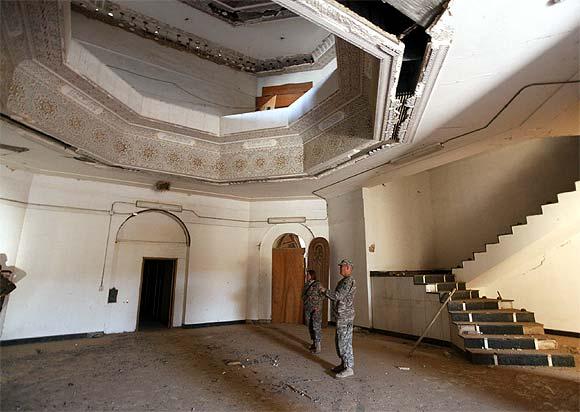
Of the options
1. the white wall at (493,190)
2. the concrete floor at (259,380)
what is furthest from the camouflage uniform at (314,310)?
the white wall at (493,190)

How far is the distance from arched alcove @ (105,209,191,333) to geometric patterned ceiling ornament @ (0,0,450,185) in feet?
6.27

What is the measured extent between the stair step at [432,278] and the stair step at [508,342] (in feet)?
→ 4.25

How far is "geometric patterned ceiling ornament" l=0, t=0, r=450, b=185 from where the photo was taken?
122 inches

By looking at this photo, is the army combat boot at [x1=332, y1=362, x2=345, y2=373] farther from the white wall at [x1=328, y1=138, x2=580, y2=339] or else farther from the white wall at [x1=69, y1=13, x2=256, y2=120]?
the white wall at [x1=69, y1=13, x2=256, y2=120]

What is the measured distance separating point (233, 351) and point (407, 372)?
9.18 ft

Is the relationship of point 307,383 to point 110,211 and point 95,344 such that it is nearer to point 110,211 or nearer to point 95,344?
point 95,344

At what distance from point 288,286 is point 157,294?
14.8 feet

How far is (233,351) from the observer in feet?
17.1

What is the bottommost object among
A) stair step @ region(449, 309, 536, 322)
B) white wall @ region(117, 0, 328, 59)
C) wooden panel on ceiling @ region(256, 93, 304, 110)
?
stair step @ region(449, 309, 536, 322)

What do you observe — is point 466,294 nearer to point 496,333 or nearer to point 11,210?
point 496,333

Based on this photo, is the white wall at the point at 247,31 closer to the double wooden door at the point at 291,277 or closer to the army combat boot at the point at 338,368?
the double wooden door at the point at 291,277

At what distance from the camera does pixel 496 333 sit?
15.9 ft

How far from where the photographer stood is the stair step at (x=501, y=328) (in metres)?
4.76

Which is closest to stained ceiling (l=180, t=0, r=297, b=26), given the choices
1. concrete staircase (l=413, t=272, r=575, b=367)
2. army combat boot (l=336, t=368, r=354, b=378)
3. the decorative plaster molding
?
the decorative plaster molding
